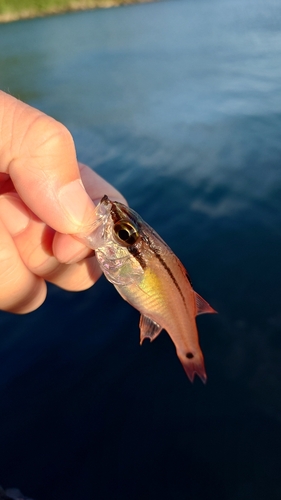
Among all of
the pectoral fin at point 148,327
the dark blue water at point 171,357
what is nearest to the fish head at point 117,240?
the pectoral fin at point 148,327

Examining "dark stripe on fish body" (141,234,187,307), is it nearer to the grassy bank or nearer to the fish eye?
the fish eye

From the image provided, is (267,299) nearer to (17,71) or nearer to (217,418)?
(217,418)

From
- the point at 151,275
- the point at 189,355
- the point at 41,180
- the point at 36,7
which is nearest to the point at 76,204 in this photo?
the point at 41,180

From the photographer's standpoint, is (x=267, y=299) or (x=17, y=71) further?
(x=17, y=71)

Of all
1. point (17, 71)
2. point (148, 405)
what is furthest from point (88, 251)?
point (17, 71)

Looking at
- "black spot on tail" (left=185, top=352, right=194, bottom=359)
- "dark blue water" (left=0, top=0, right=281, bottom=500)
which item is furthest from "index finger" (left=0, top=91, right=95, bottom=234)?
"dark blue water" (left=0, top=0, right=281, bottom=500)
